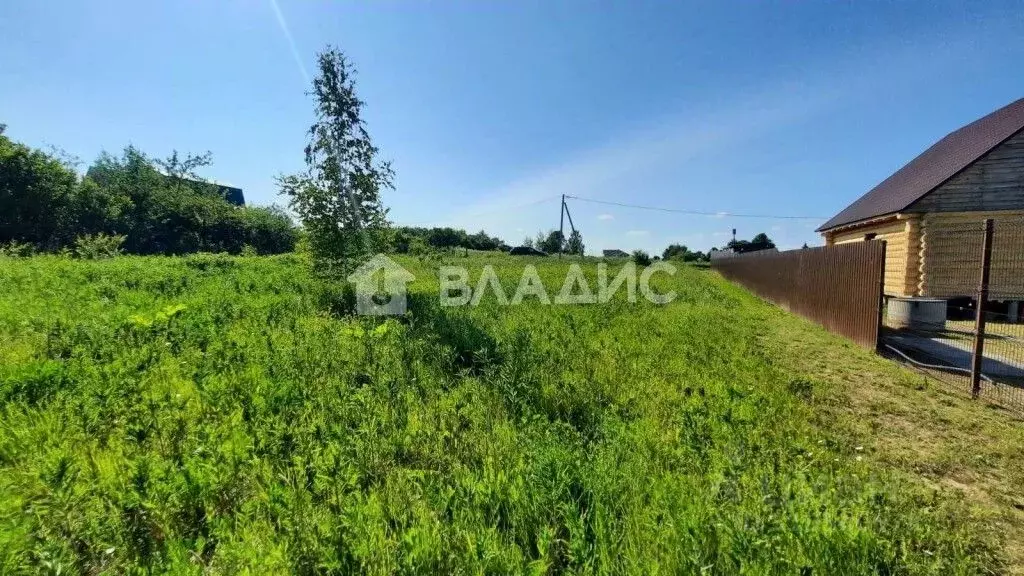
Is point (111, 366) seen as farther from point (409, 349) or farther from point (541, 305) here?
point (541, 305)

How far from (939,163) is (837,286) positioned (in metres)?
9.25

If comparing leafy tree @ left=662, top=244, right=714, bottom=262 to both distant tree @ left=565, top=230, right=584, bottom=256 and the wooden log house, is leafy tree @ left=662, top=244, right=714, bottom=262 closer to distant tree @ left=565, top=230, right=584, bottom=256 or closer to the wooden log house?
distant tree @ left=565, top=230, right=584, bottom=256

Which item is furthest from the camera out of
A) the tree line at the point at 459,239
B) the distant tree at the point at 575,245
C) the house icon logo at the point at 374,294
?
the tree line at the point at 459,239

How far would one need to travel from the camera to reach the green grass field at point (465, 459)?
175 centimetres

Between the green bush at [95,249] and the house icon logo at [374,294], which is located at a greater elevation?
the green bush at [95,249]

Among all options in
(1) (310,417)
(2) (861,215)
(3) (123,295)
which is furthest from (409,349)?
(2) (861,215)

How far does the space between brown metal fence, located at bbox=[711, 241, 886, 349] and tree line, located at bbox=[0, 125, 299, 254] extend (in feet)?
90.5

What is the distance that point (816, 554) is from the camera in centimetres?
172

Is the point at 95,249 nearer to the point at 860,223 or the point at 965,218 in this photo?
the point at 860,223

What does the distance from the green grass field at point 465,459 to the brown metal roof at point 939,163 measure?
385 inches

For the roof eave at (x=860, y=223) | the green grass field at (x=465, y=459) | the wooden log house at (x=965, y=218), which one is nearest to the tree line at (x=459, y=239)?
the roof eave at (x=860, y=223)

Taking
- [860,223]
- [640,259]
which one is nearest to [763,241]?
[640,259]

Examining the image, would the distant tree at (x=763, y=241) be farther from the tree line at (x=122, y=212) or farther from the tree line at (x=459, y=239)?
the tree line at (x=122, y=212)

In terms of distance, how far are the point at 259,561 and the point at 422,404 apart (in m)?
Result: 1.76
